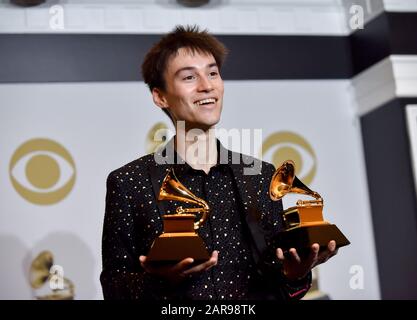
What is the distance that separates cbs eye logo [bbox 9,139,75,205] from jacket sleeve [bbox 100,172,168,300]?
157 cm

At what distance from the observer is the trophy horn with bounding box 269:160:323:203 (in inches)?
58.8

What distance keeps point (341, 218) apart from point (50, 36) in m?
1.89

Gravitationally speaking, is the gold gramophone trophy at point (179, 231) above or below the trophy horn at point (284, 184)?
below

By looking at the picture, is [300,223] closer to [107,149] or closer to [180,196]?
[180,196]

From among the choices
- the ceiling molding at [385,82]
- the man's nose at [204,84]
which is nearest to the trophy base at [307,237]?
the man's nose at [204,84]

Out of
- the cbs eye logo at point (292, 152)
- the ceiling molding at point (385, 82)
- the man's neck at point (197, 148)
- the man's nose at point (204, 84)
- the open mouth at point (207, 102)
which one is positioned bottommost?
the man's neck at point (197, 148)

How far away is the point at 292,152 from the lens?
3258mm

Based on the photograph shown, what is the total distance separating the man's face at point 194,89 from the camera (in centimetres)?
148

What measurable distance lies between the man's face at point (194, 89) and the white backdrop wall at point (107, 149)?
149 centimetres

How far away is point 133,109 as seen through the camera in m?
3.08

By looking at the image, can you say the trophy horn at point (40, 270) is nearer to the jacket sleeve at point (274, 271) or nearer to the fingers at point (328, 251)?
the jacket sleeve at point (274, 271)
